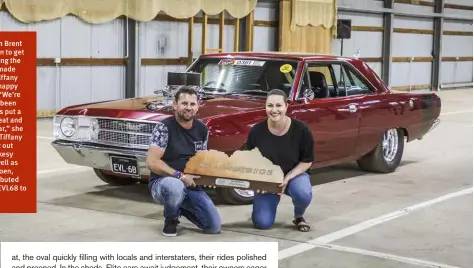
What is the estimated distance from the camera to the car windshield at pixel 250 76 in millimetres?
6977

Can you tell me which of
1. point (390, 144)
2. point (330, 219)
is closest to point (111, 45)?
point (390, 144)

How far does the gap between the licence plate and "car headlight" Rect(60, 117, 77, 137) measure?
0.50 m

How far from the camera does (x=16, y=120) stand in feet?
14.2

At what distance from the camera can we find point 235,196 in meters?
6.31

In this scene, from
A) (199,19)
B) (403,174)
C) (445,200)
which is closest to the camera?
(445,200)

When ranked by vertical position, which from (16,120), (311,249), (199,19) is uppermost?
(199,19)

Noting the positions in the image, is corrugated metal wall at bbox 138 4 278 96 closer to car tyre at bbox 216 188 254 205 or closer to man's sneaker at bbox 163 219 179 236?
car tyre at bbox 216 188 254 205

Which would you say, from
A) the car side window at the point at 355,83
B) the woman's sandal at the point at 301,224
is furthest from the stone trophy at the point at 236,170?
the car side window at the point at 355,83

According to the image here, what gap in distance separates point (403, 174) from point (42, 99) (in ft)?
21.2

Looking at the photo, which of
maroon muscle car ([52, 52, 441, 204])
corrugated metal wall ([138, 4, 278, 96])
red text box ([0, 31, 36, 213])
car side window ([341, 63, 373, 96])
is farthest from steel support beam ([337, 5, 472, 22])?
red text box ([0, 31, 36, 213])

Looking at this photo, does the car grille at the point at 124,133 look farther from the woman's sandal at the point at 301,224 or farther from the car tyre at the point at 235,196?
the woman's sandal at the point at 301,224

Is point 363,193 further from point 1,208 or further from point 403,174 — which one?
point 1,208

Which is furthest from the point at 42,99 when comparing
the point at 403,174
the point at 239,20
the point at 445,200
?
the point at 445,200

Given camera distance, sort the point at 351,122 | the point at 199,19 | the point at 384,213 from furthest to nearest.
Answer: the point at 199,19 → the point at 351,122 → the point at 384,213
